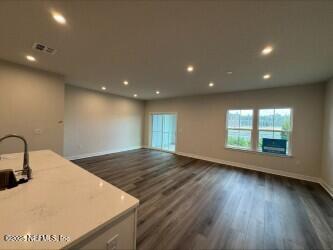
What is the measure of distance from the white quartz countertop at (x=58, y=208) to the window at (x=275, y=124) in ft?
15.8

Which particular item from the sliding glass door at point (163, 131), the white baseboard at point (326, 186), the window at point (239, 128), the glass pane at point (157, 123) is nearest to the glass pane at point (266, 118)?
the window at point (239, 128)

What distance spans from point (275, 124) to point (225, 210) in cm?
336

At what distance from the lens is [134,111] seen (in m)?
7.20

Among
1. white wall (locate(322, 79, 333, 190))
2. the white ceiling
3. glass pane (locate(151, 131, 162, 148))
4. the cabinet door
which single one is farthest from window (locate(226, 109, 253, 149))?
the cabinet door

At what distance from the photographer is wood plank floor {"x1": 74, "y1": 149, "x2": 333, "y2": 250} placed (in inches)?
70.5

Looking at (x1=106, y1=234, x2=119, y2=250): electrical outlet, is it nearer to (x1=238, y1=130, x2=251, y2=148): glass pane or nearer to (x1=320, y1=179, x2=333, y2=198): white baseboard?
(x1=320, y1=179, x2=333, y2=198): white baseboard

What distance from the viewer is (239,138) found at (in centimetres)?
497

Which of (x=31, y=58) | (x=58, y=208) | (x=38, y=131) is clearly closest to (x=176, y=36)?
(x=58, y=208)

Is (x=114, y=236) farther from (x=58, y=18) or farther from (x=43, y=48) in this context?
(x=43, y=48)

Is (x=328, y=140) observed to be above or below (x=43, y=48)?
below

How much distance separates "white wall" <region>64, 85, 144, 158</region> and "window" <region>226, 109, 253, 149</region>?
175 inches

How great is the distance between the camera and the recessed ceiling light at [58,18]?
1638 millimetres

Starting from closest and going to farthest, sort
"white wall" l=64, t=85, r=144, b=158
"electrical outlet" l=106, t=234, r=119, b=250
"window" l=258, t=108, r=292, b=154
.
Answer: "electrical outlet" l=106, t=234, r=119, b=250, "window" l=258, t=108, r=292, b=154, "white wall" l=64, t=85, r=144, b=158

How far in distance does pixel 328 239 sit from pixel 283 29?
2764 mm
